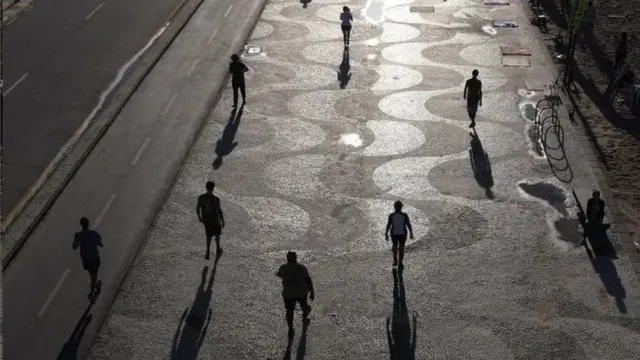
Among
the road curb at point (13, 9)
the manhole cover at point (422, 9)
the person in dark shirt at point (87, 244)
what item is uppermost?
the person in dark shirt at point (87, 244)

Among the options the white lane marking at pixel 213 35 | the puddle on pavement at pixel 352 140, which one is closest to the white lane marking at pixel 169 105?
the puddle on pavement at pixel 352 140

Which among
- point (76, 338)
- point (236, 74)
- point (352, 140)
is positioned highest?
point (76, 338)

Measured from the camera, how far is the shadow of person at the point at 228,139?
82.5 ft

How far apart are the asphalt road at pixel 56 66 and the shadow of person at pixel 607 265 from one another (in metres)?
14.0

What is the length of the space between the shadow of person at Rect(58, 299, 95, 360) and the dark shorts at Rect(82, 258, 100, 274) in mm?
681

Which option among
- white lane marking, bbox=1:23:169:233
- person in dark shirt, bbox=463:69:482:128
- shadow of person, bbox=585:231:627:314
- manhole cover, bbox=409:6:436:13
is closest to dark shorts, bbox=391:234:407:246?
shadow of person, bbox=585:231:627:314

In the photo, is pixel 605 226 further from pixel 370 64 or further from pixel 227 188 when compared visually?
pixel 370 64

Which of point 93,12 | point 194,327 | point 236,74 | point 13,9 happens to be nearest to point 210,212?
point 194,327

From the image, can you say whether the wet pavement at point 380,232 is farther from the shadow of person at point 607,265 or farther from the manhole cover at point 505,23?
the manhole cover at point 505,23

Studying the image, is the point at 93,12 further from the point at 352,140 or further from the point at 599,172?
the point at 599,172

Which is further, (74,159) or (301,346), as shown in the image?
(74,159)

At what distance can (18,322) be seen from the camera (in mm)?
17766

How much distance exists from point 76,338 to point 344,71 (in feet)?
56.0

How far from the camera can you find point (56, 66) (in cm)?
3234
